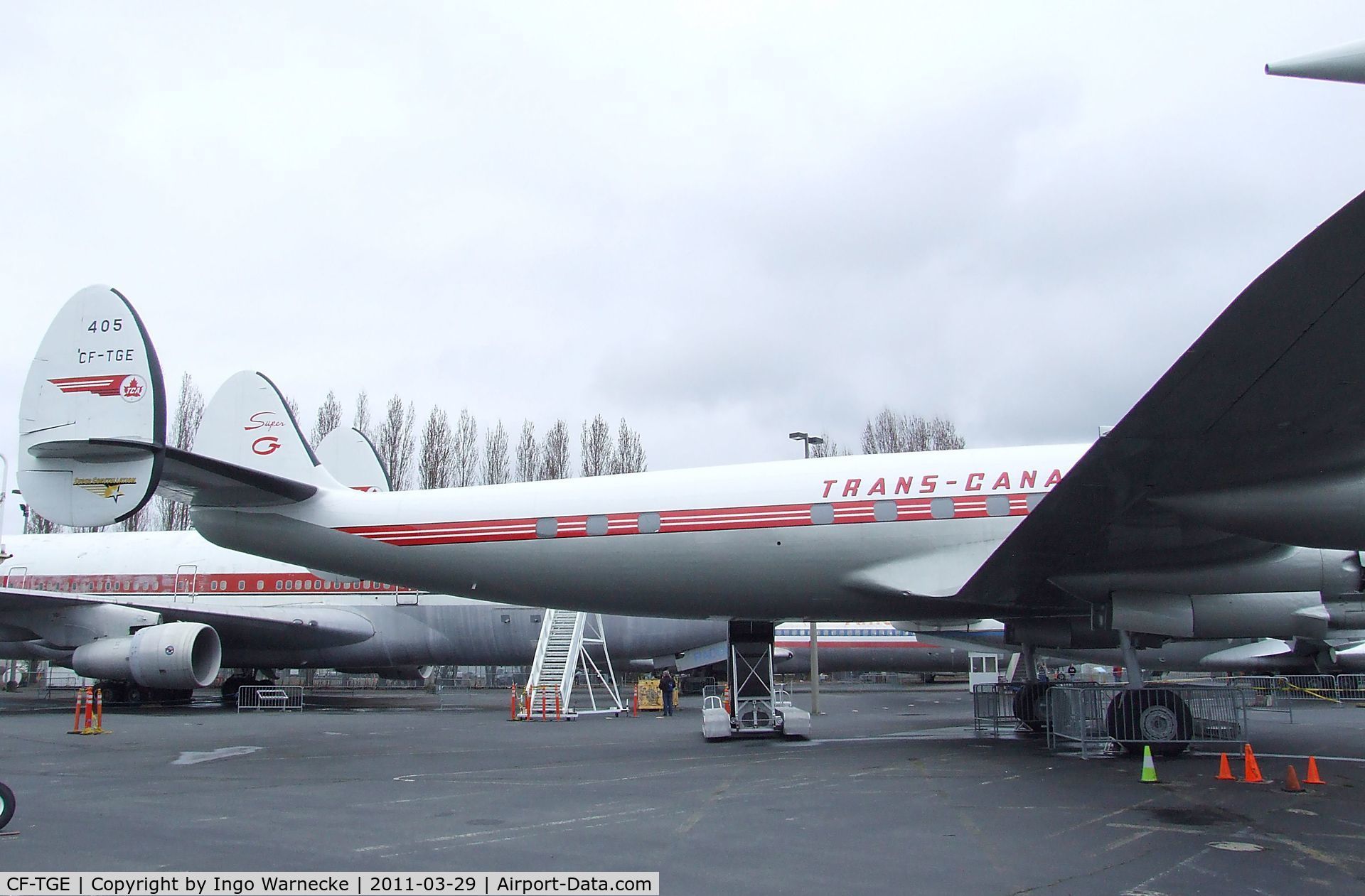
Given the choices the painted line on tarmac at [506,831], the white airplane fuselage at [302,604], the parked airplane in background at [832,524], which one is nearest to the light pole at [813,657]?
the white airplane fuselage at [302,604]

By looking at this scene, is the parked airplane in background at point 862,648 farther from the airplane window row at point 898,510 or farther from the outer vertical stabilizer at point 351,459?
the airplane window row at point 898,510

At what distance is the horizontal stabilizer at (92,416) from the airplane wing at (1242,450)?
33.6 feet

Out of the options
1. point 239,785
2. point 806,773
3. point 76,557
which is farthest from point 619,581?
point 76,557

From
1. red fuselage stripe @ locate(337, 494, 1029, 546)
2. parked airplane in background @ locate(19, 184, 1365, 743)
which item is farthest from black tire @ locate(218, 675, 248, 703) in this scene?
red fuselage stripe @ locate(337, 494, 1029, 546)

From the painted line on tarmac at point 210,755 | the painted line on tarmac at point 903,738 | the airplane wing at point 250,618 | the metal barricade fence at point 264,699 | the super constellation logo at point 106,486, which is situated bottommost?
the metal barricade fence at point 264,699

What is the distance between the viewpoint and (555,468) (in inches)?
1841

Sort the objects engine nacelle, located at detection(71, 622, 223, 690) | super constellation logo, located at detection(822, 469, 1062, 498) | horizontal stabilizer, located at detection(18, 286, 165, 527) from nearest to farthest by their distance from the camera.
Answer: horizontal stabilizer, located at detection(18, 286, 165, 527) → super constellation logo, located at detection(822, 469, 1062, 498) → engine nacelle, located at detection(71, 622, 223, 690)

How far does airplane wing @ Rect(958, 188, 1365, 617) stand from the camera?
6695 millimetres

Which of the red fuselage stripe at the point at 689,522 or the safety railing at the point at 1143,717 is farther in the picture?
the red fuselage stripe at the point at 689,522

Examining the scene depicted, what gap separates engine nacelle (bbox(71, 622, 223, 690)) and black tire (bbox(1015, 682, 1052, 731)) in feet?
58.9

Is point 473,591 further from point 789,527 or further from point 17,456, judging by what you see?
point 17,456

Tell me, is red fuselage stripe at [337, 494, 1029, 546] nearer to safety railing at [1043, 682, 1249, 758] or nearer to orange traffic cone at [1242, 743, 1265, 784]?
safety railing at [1043, 682, 1249, 758]

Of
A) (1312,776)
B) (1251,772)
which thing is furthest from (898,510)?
(1312,776)

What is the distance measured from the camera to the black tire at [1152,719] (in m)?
11.6
